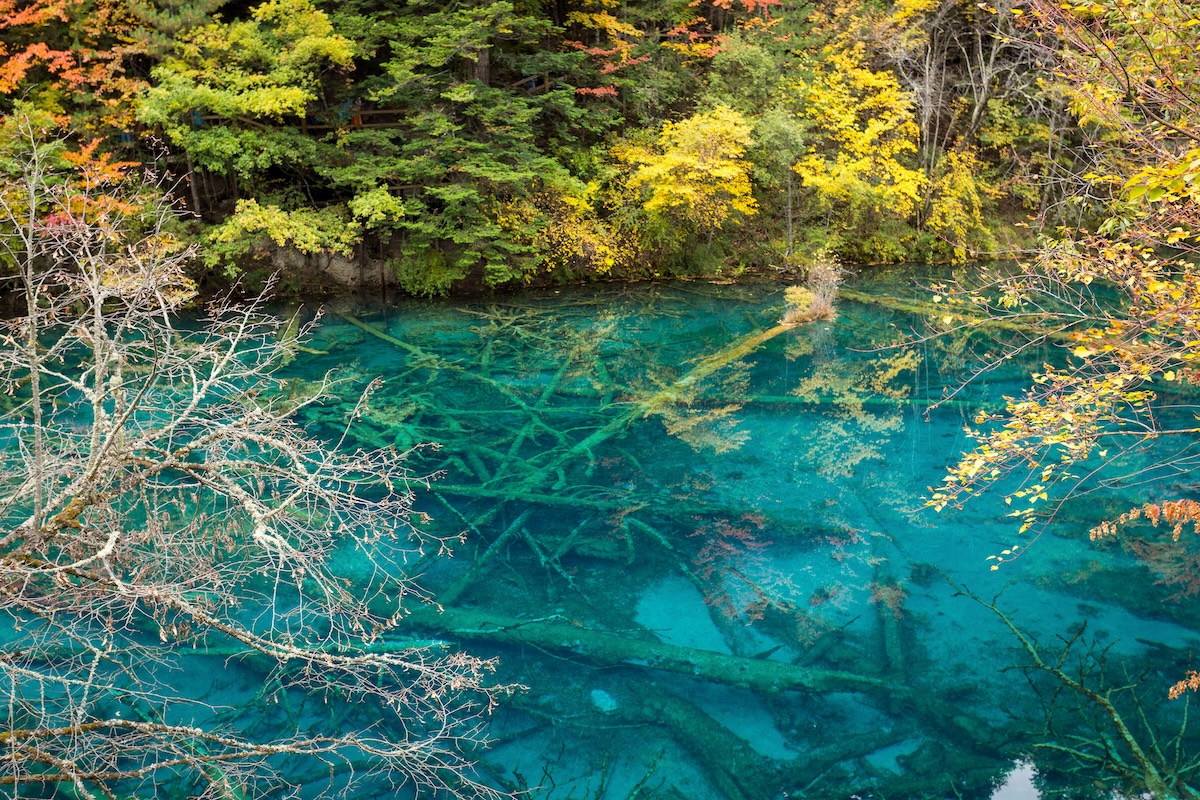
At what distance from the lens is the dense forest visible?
45.1 ft

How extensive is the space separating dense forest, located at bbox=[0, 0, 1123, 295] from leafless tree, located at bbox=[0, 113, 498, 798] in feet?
26.7

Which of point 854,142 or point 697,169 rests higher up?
point 854,142

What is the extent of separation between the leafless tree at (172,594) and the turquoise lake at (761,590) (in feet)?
2.38

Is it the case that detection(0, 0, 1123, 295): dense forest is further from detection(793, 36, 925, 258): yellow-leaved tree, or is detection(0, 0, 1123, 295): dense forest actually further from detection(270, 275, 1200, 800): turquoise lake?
detection(270, 275, 1200, 800): turquoise lake

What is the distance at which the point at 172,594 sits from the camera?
12.0ft

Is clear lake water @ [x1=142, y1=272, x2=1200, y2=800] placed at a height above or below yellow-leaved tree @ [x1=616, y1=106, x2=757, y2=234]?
below

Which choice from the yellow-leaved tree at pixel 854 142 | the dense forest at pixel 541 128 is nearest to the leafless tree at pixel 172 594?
the dense forest at pixel 541 128

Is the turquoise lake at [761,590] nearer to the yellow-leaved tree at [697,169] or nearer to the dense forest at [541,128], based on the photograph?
the dense forest at [541,128]

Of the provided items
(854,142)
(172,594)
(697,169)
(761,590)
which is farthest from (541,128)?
(172,594)

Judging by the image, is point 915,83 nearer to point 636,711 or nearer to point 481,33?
point 481,33

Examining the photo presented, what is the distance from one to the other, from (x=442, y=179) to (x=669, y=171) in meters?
4.26

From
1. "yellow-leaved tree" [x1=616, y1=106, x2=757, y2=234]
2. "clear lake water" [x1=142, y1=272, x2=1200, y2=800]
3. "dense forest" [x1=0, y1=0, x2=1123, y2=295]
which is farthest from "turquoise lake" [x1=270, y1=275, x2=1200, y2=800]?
"yellow-leaved tree" [x1=616, y1=106, x2=757, y2=234]

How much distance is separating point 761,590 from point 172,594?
188 inches

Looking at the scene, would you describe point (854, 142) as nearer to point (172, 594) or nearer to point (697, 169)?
point (697, 169)
